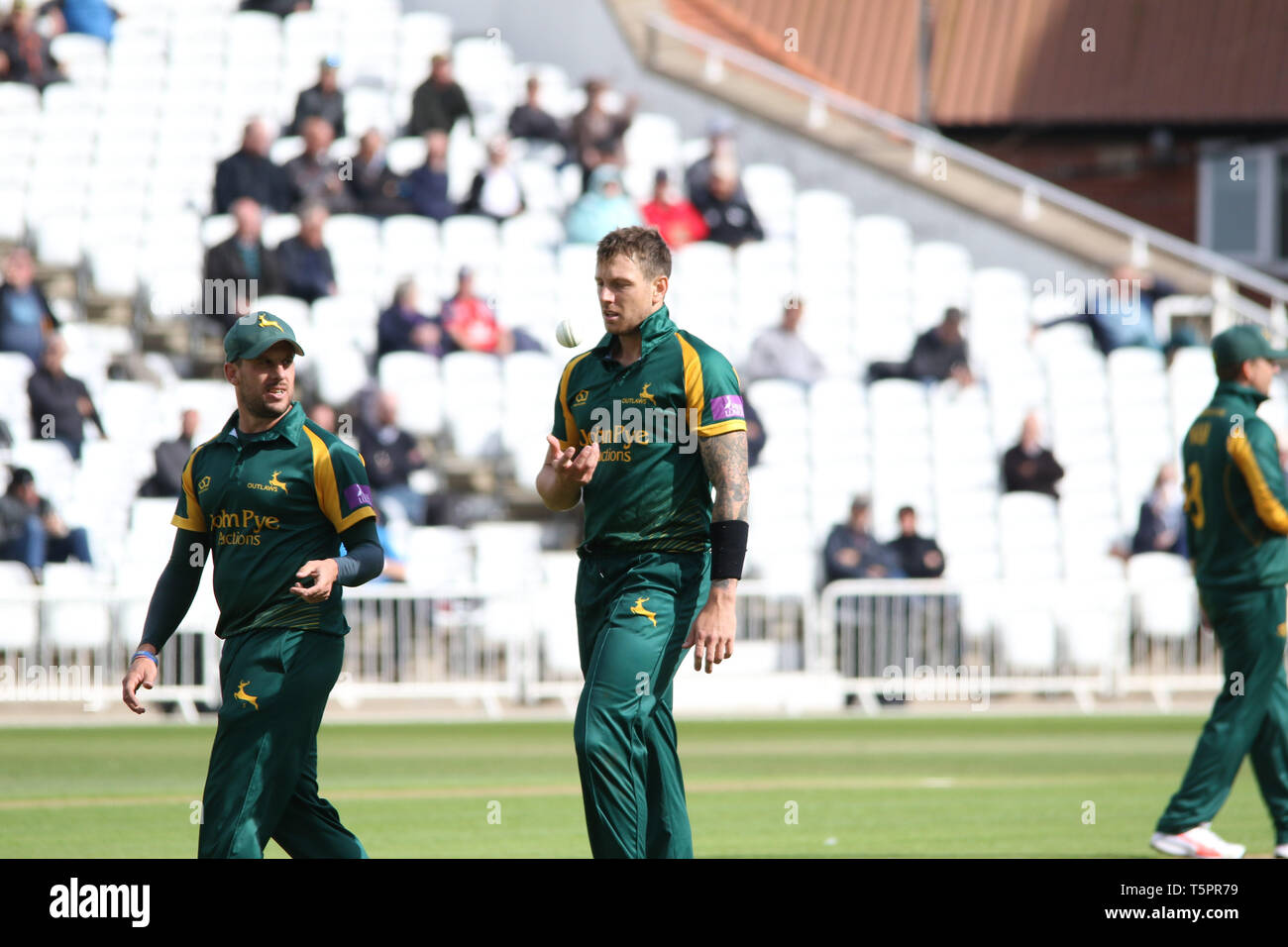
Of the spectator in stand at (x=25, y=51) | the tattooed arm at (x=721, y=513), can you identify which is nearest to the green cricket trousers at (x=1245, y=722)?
the tattooed arm at (x=721, y=513)

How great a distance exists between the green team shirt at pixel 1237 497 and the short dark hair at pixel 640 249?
3898 mm

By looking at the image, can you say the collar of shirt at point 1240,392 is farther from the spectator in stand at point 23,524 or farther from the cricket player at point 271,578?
the spectator in stand at point 23,524

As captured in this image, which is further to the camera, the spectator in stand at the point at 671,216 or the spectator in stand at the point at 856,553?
the spectator in stand at the point at 671,216

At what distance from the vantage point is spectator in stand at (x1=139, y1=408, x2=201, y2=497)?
59.2ft

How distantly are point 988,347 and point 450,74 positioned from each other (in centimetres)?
763

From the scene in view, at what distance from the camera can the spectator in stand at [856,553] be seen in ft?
60.7

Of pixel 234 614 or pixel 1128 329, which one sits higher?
pixel 1128 329

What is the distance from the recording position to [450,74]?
23688mm

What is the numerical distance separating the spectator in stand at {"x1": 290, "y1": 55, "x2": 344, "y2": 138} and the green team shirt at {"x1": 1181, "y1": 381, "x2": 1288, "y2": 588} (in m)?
15.2

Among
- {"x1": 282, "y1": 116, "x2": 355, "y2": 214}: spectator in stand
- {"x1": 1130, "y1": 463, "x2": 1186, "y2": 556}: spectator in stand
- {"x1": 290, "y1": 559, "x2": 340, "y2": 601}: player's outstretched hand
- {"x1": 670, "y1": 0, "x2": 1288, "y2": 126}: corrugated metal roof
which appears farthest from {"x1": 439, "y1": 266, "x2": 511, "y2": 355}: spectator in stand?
{"x1": 670, "y1": 0, "x2": 1288, "y2": 126}: corrugated metal roof

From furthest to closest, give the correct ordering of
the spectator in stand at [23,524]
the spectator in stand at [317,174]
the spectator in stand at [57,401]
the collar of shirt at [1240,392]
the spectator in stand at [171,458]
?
the spectator in stand at [317,174] → the spectator in stand at [57,401] → the spectator in stand at [171,458] → the spectator in stand at [23,524] → the collar of shirt at [1240,392]

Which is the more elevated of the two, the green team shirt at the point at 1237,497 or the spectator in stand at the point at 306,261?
the spectator in stand at the point at 306,261

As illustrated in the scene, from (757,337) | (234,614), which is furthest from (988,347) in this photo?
(234,614)
